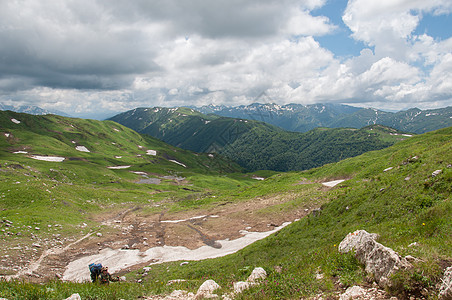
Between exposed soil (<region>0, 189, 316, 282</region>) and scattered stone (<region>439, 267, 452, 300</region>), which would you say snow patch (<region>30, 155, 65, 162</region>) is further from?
scattered stone (<region>439, 267, 452, 300</region>)

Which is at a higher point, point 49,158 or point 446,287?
point 49,158

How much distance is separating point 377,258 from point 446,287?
9.98 feet

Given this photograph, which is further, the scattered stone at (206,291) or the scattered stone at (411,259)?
the scattered stone at (206,291)

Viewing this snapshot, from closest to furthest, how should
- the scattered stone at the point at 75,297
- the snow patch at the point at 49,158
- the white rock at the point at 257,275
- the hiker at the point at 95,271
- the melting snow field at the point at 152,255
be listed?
the scattered stone at the point at 75,297 < the white rock at the point at 257,275 < the hiker at the point at 95,271 < the melting snow field at the point at 152,255 < the snow patch at the point at 49,158

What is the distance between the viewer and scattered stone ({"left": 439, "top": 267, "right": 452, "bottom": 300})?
729 centimetres

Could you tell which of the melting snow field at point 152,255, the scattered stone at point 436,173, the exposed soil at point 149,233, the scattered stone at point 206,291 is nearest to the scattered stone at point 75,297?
the scattered stone at point 206,291

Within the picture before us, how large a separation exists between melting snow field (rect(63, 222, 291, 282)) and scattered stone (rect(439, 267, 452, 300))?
26.0 meters

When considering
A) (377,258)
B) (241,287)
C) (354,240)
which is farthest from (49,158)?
(377,258)

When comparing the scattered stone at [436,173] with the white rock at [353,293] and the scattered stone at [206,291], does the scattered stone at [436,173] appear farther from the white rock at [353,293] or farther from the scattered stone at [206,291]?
the scattered stone at [206,291]

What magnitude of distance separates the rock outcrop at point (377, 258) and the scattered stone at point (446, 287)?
1.31m

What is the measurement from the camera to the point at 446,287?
7.45 meters

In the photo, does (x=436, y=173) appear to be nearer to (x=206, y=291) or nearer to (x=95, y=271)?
(x=206, y=291)

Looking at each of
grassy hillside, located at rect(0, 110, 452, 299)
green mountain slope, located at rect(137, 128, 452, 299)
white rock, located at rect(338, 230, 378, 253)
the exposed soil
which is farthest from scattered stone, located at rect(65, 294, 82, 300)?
the exposed soil

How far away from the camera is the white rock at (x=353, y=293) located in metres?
9.34
